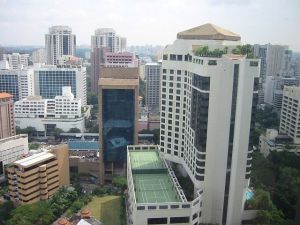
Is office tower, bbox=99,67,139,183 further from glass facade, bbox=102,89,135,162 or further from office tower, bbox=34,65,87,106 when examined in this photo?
office tower, bbox=34,65,87,106

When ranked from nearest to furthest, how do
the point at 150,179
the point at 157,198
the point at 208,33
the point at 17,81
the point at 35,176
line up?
the point at 157,198 → the point at 150,179 → the point at 208,33 → the point at 35,176 → the point at 17,81

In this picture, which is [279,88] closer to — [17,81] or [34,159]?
[17,81]

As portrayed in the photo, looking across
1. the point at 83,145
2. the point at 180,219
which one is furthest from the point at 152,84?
the point at 180,219

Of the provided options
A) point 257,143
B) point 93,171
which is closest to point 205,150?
point 93,171

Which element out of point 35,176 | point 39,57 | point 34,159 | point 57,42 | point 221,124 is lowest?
point 35,176

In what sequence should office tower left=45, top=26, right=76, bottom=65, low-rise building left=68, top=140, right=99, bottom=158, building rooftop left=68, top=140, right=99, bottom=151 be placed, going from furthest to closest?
office tower left=45, top=26, right=76, bottom=65, building rooftop left=68, top=140, right=99, bottom=151, low-rise building left=68, top=140, right=99, bottom=158

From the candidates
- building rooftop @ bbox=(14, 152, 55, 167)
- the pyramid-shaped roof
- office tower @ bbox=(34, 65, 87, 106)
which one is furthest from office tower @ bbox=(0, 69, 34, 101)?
the pyramid-shaped roof

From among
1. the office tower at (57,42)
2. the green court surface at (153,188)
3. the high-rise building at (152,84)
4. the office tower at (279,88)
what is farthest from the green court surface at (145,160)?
the office tower at (57,42)
